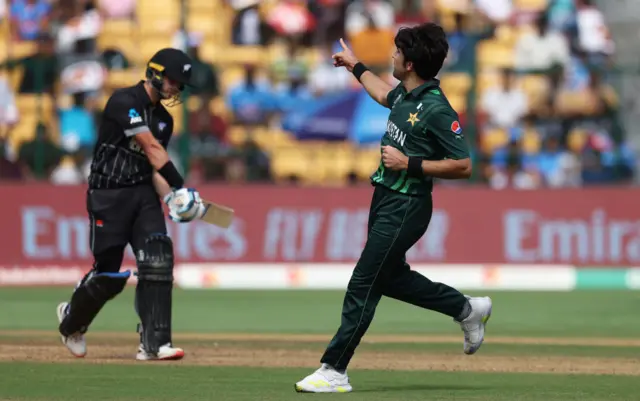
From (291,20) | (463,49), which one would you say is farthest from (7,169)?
(463,49)

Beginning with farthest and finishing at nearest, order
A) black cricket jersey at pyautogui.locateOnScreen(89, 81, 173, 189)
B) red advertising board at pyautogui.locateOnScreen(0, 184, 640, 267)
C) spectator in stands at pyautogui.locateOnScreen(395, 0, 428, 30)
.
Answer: spectator in stands at pyautogui.locateOnScreen(395, 0, 428, 30), red advertising board at pyautogui.locateOnScreen(0, 184, 640, 267), black cricket jersey at pyautogui.locateOnScreen(89, 81, 173, 189)

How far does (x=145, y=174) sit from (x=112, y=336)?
82.3 inches

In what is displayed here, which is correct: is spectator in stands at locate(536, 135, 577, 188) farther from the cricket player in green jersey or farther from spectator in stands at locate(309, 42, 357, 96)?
the cricket player in green jersey

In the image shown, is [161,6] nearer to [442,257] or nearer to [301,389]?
[442,257]

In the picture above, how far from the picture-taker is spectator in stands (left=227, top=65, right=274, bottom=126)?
1691 cm

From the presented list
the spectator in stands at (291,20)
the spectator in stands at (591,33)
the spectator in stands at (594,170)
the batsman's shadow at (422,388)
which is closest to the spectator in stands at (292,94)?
the spectator in stands at (291,20)

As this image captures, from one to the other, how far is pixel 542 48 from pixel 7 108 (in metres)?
7.07

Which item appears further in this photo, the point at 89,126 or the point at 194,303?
the point at 89,126

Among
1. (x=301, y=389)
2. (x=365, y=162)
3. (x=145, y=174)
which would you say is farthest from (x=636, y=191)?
(x=301, y=389)

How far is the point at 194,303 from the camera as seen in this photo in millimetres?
13750

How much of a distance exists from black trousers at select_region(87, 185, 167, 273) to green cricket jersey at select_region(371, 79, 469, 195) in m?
2.18

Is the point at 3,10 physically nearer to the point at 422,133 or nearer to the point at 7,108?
the point at 7,108

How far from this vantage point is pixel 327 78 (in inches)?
684

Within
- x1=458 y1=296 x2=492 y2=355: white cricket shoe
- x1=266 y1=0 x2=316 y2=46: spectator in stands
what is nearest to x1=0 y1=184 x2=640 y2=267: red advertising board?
x1=266 y1=0 x2=316 y2=46: spectator in stands
